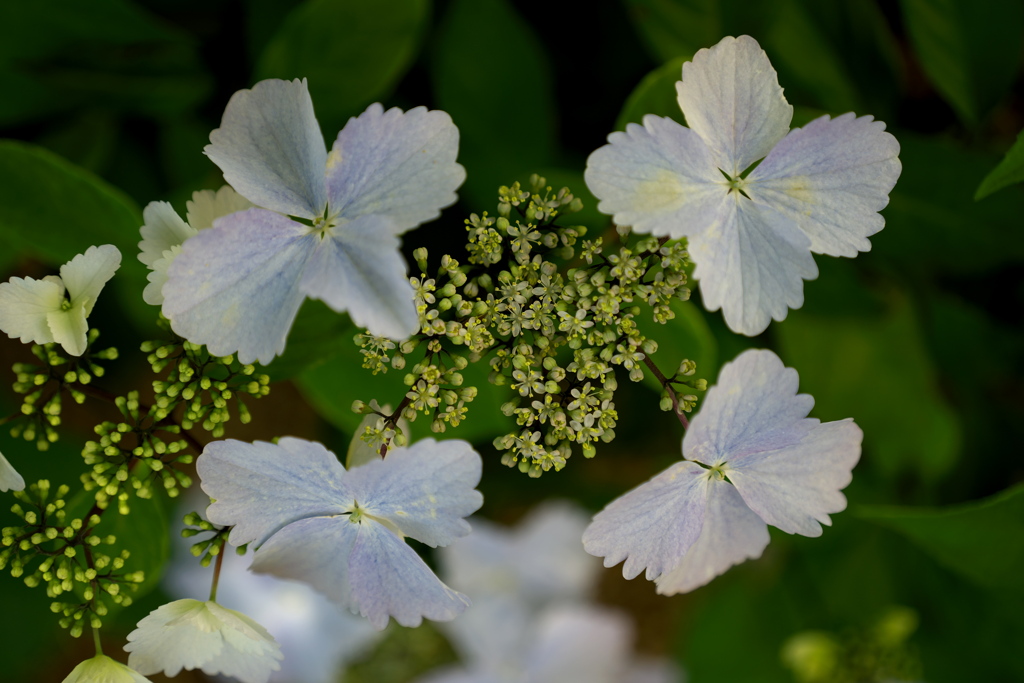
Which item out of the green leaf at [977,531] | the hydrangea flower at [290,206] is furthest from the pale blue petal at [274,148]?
the green leaf at [977,531]

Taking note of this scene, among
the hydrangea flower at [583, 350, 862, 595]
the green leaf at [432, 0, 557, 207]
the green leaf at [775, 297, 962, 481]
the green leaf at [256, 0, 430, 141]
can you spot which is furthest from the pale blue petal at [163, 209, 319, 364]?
the green leaf at [775, 297, 962, 481]

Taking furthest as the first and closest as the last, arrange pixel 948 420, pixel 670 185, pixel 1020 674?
1. pixel 948 420
2. pixel 1020 674
3. pixel 670 185

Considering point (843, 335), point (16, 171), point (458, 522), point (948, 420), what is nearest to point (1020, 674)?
point (948, 420)

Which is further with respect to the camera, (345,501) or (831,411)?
(831,411)

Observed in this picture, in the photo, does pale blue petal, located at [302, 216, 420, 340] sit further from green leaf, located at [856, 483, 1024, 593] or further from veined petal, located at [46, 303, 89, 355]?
green leaf, located at [856, 483, 1024, 593]

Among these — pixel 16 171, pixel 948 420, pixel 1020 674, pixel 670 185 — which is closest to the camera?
pixel 670 185

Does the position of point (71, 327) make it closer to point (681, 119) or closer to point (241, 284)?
point (241, 284)

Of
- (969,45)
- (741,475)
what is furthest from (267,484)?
(969,45)

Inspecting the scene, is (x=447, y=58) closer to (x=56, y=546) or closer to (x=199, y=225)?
(x=199, y=225)
